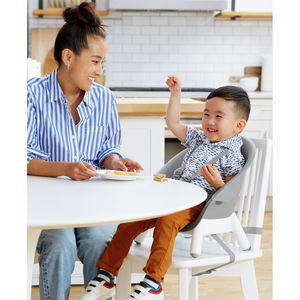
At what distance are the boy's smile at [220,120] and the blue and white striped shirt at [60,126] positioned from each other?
0.39 m

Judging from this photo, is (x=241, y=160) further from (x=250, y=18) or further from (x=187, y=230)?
(x=250, y=18)

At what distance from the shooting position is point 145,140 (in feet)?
7.29

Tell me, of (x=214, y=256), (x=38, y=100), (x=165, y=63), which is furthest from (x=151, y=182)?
(x=165, y=63)

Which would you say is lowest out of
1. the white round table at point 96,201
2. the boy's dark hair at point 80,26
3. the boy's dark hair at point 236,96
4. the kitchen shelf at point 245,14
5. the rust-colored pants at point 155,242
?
the rust-colored pants at point 155,242

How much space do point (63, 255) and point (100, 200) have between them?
37 cm

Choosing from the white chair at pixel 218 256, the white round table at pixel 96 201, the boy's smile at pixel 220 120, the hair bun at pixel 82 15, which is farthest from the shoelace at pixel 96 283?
the hair bun at pixel 82 15

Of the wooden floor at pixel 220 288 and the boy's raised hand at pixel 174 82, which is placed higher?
the boy's raised hand at pixel 174 82

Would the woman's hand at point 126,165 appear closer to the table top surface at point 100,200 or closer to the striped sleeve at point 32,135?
the table top surface at point 100,200

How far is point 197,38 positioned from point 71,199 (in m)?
4.17

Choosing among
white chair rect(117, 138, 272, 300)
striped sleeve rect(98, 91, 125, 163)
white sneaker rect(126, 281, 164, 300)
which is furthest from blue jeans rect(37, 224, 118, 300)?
striped sleeve rect(98, 91, 125, 163)

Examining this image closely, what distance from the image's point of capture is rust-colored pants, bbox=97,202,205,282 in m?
1.20

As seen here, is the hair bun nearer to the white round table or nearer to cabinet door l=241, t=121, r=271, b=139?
the white round table

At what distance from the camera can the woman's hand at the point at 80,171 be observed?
1208 millimetres

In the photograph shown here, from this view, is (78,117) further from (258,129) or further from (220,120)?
(258,129)
